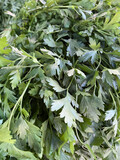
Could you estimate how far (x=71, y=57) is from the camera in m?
0.69

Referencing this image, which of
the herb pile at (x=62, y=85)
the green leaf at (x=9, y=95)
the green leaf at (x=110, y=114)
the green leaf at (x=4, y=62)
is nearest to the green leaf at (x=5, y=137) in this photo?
the herb pile at (x=62, y=85)

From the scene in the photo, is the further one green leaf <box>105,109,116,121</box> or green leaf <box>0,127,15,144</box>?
green leaf <box>105,109,116,121</box>

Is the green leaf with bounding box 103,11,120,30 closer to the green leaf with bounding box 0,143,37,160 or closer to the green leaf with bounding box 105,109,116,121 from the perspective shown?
the green leaf with bounding box 105,109,116,121

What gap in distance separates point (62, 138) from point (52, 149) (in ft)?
0.17

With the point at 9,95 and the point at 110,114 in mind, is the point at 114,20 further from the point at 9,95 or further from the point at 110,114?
the point at 9,95

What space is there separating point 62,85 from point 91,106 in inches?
5.6

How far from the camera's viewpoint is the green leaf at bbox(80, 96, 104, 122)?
58cm

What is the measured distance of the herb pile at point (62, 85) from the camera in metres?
0.56

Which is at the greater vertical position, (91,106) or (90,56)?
(90,56)

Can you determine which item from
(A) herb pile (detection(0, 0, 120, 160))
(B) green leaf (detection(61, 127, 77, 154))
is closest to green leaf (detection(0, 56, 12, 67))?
(A) herb pile (detection(0, 0, 120, 160))

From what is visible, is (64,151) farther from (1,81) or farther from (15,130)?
(1,81)

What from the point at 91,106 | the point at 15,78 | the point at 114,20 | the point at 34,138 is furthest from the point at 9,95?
the point at 114,20

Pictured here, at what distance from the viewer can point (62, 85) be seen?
0.65 meters

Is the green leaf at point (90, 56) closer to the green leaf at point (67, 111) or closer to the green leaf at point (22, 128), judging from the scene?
the green leaf at point (67, 111)
